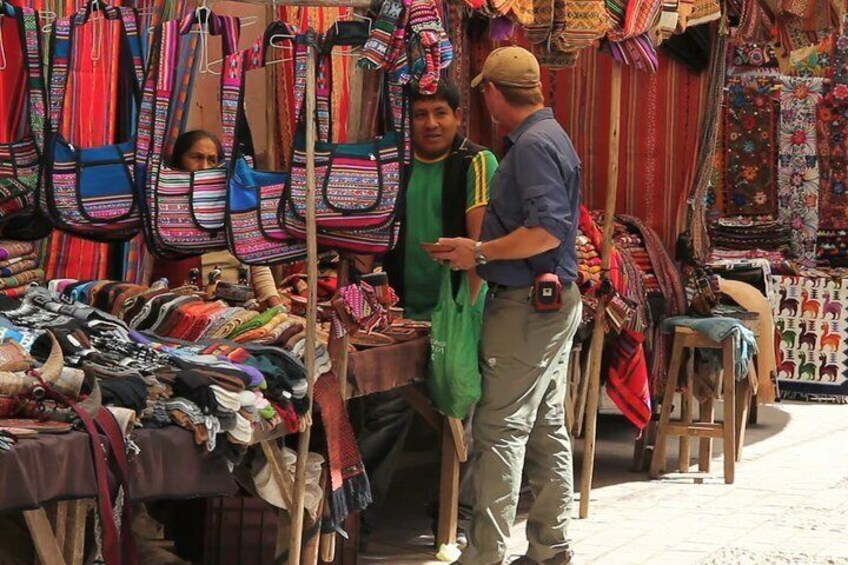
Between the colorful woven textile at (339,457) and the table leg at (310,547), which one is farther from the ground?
the colorful woven textile at (339,457)

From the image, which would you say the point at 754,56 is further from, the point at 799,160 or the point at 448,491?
the point at 448,491

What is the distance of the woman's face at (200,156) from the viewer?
20.1 feet

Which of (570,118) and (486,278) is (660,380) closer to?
(570,118)

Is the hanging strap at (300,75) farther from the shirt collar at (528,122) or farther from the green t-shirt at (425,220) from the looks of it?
the green t-shirt at (425,220)

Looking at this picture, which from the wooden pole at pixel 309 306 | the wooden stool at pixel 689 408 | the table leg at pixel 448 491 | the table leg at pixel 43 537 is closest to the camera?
the table leg at pixel 43 537

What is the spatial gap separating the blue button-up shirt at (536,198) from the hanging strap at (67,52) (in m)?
1.35

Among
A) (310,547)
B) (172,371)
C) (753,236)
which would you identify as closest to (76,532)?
(172,371)

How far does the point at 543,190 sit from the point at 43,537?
234cm

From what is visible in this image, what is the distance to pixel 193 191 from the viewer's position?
5387 millimetres

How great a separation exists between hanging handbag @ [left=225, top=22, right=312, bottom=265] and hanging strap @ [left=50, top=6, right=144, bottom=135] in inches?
12.9

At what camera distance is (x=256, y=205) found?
5.36 m

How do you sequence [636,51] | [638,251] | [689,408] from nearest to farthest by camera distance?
[636,51], [689,408], [638,251]

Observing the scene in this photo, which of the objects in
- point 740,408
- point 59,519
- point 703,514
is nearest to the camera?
point 59,519

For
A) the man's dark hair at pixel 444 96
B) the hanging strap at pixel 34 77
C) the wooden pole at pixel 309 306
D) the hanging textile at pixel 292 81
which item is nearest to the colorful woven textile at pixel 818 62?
the hanging textile at pixel 292 81
